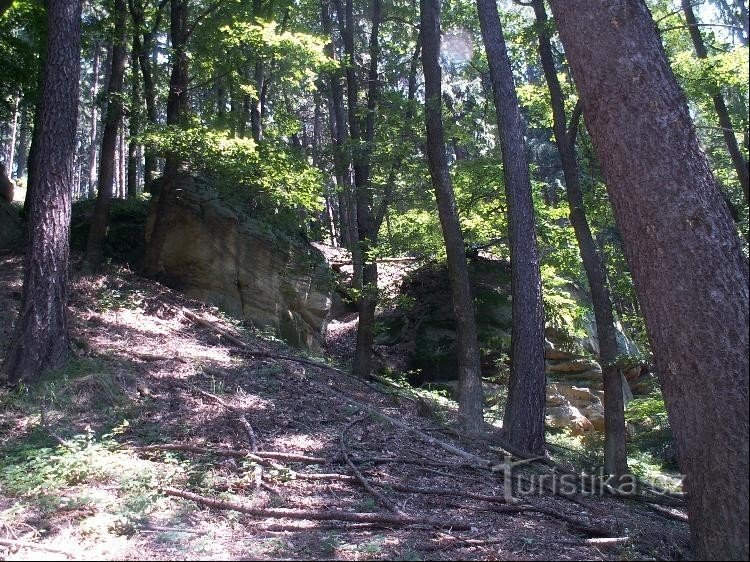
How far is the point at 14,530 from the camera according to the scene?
455 cm

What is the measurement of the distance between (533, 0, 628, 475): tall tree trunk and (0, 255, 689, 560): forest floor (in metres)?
3.24

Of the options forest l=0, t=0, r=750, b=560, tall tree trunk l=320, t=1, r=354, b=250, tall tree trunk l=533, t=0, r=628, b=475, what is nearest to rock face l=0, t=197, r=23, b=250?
forest l=0, t=0, r=750, b=560

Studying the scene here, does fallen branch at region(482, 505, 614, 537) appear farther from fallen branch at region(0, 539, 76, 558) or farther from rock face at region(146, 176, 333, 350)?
rock face at region(146, 176, 333, 350)

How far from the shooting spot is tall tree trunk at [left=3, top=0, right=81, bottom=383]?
781 cm

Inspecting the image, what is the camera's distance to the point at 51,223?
7.93 m

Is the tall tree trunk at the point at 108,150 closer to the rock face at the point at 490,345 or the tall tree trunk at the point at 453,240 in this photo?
the tall tree trunk at the point at 453,240

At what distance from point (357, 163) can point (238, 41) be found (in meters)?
3.49

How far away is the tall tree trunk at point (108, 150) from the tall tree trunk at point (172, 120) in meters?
1.04

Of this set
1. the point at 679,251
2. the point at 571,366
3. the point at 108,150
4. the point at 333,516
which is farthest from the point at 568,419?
the point at 108,150

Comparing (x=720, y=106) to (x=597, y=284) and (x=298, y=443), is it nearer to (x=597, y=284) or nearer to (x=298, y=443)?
(x=597, y=284)

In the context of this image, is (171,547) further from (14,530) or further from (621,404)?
(621,404)

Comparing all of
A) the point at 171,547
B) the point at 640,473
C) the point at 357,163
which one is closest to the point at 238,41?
the point at 357,163

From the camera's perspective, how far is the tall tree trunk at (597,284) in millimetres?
10773

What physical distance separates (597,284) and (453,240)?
280cm
